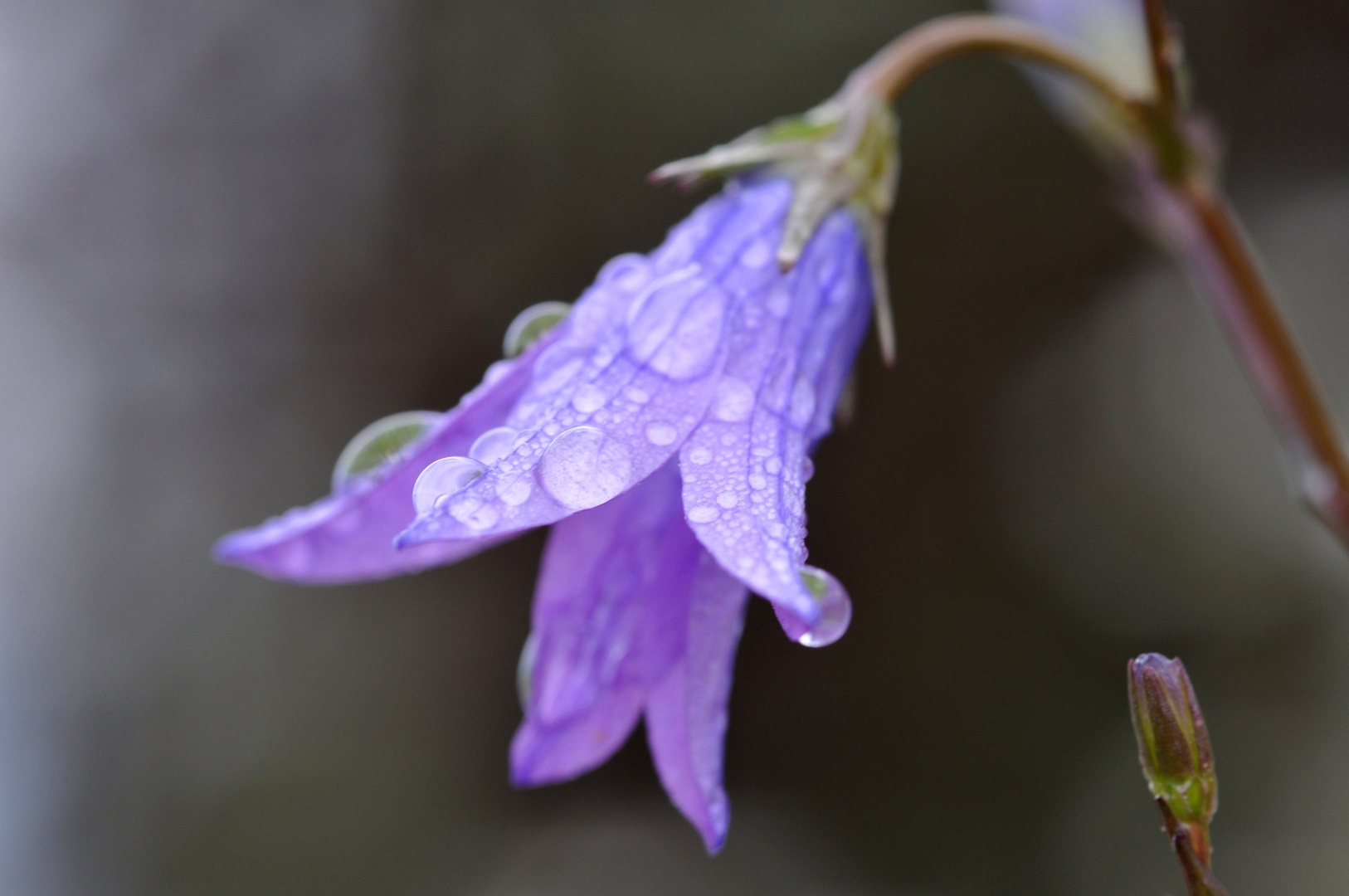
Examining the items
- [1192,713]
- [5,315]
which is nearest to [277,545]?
[1192,713]

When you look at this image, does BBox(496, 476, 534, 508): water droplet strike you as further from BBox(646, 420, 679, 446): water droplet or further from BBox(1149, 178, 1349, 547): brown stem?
BBox(1149, 178, 1349, 547): brown stem

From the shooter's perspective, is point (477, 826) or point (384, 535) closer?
point (384, 535)

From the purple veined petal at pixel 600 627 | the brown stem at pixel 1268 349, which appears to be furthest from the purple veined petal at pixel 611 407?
the brown stem at pixel 1268 349

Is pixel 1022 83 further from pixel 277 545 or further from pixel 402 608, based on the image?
pixel 277 545

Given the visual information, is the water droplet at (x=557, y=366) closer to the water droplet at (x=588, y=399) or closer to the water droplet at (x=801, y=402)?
the water droplet at (x=588, y=399)

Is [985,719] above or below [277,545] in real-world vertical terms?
below

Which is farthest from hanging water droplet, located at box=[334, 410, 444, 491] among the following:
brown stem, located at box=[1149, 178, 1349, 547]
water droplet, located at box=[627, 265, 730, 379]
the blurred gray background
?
the blurred gray background

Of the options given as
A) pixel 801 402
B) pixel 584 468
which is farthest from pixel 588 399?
pixel 801 402

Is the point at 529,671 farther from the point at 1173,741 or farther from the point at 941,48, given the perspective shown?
the point at 941,48
